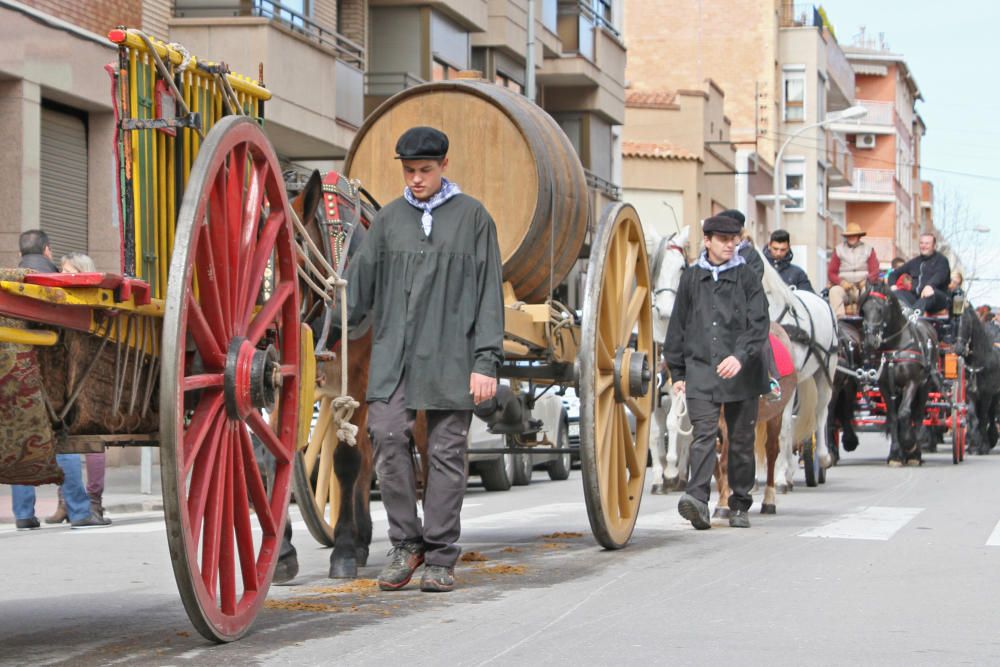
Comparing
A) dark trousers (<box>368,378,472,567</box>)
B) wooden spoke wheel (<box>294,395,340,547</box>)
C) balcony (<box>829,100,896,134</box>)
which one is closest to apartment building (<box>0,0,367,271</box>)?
wooden spoke wheel (<box>294,395,340,547</box>)

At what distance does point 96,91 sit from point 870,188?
2690 inches

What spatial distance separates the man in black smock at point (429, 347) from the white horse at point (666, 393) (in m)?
5.23

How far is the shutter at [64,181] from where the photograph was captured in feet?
64.3

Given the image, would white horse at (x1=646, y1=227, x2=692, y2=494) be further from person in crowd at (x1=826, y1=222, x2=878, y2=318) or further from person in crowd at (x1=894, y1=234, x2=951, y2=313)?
person in crowd at (x1=894, y1=234, x2=951, y2=313)

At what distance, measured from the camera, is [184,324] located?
563 centimetres

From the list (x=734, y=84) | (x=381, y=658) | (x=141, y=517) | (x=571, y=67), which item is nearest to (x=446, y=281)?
(x=381, y=658)

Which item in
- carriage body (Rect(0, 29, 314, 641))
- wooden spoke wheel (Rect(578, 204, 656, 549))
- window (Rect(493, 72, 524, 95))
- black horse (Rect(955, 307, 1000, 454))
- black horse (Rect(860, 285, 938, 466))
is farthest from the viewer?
window (Rect(493, 72, 524, 95))

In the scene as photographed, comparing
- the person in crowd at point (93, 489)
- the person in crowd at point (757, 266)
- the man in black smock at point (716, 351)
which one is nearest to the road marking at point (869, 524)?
the man in black smock at point (716, 351)

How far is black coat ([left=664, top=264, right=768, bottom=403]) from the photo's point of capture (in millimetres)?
10906

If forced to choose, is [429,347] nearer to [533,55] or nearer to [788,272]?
[788,272]

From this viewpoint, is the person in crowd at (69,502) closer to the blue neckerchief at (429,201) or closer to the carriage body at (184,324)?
the blue neckerchief at (429,201)

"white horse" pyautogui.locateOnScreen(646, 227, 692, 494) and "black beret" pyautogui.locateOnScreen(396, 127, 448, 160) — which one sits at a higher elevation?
"black beret" pyautogui.locateOnScreen(396, 127, 448, 160)

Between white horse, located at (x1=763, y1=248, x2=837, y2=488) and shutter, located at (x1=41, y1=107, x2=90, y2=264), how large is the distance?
27.5 ft

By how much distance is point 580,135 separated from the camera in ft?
126
